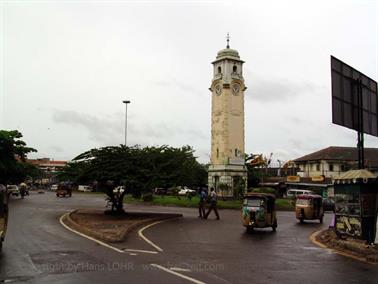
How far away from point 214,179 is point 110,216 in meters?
35.9

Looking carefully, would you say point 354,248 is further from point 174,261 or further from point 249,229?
point 249,229

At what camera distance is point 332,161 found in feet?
245

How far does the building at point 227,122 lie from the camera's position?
60.7 metres

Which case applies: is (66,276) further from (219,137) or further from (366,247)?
(219,137)

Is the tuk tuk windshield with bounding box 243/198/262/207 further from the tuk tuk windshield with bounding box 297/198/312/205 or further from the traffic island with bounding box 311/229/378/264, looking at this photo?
the tuk tuk windshield with bounding box 297/198/312/205

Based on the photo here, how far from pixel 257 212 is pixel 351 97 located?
6.20 m

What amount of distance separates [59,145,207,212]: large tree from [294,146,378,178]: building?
48383mm

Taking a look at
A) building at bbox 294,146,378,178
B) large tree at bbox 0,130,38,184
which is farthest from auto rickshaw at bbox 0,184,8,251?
building at bbox 294,146,378,178

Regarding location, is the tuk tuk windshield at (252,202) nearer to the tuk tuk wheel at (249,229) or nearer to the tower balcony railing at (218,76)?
the tuk tuk wheel at (249,229)

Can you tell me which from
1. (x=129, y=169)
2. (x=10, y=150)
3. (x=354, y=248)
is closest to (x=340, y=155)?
(x=10, y=150)

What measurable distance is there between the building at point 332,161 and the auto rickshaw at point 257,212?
175 feet

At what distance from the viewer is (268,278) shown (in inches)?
397

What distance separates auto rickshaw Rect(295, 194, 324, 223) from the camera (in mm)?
28125

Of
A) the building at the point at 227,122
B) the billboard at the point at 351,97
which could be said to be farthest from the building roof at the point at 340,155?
the billboard at the point at 351,97
